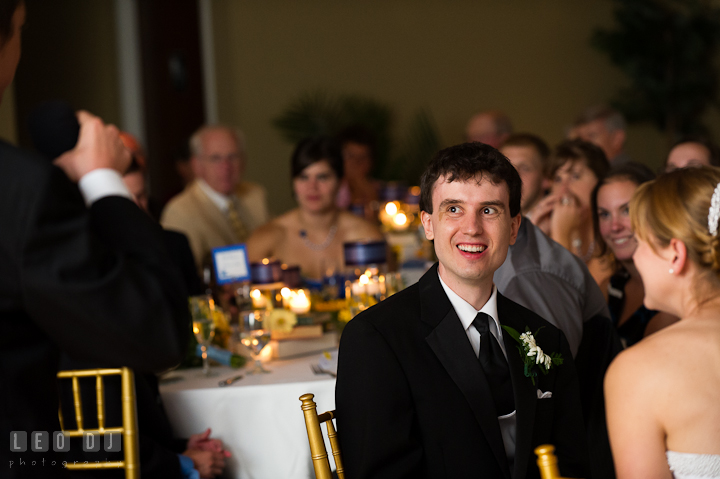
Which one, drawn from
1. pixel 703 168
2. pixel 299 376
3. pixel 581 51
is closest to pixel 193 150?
pixel 299 376

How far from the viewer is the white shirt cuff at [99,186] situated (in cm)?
101

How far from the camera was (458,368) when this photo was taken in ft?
4.92

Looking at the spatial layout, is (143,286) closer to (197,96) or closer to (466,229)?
(466,229)

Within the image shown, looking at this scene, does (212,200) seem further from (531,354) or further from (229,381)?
(531,354)

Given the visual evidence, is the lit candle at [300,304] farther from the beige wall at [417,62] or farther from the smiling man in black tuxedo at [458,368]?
the beige wall at [417,62]

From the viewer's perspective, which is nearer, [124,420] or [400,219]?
[124,420]

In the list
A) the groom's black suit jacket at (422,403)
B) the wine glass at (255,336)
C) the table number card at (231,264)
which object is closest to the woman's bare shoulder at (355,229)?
the table number card at (231,264)

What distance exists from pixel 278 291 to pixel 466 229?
1.59 meters

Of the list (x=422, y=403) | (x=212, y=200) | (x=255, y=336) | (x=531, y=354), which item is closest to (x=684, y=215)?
(x=531, y=354)

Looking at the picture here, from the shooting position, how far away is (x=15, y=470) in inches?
37.0

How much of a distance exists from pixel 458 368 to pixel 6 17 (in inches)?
41.8

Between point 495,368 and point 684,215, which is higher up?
point 684,215

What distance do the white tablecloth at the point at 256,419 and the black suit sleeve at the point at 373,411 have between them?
693mm

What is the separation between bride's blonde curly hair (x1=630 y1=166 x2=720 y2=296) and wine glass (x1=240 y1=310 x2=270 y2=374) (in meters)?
1.39
